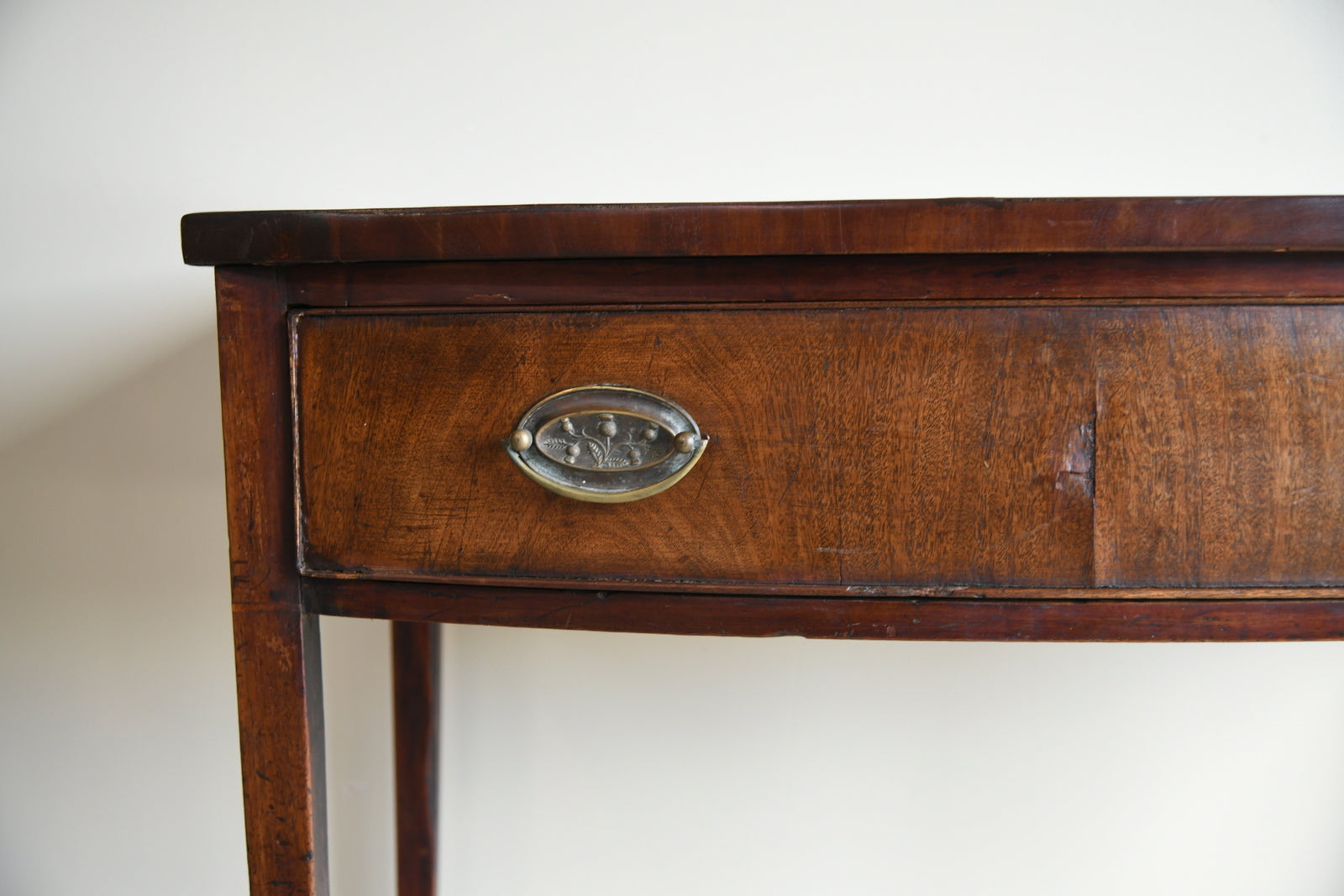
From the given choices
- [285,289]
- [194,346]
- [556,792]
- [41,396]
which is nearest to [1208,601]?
[285,289]

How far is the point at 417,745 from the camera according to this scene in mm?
771

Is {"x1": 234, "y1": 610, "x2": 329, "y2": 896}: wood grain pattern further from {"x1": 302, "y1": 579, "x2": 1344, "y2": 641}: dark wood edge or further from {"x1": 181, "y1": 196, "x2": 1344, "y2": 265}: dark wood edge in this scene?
{"x1": 181, "y1": 196, "x2": 1344, "y2": 265}: dark wood edge

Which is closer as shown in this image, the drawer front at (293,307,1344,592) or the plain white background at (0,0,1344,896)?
the drawer front at (293,307,1344,592)

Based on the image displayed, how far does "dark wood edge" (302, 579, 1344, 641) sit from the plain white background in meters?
0.45

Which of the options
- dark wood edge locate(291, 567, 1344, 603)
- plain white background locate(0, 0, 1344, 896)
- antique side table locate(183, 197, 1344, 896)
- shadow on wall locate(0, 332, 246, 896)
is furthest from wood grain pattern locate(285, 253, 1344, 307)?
shadow on wall locate(0, 332, 246, 896)

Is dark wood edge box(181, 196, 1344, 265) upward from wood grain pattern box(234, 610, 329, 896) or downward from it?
upward

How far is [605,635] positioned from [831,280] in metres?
0.57

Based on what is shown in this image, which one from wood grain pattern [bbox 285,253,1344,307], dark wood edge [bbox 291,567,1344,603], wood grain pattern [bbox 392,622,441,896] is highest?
wood grain pattern [bbox 285,253,1344,307]

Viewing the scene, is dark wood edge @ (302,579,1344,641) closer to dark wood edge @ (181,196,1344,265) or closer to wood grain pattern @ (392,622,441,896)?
dark wood edge @ (181,196,1344,265)

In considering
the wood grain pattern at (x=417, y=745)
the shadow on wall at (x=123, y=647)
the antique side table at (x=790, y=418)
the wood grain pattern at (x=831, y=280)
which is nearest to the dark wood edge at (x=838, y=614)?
the antique side table at (x=790, y=418)

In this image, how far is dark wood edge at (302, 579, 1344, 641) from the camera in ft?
1.26

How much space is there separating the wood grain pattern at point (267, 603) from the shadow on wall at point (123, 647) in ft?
1.69

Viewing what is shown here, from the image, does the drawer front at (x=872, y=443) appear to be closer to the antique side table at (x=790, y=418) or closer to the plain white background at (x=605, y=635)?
the antique side table at (x=790, y=418)

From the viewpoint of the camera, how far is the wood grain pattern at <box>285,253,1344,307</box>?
369mm
